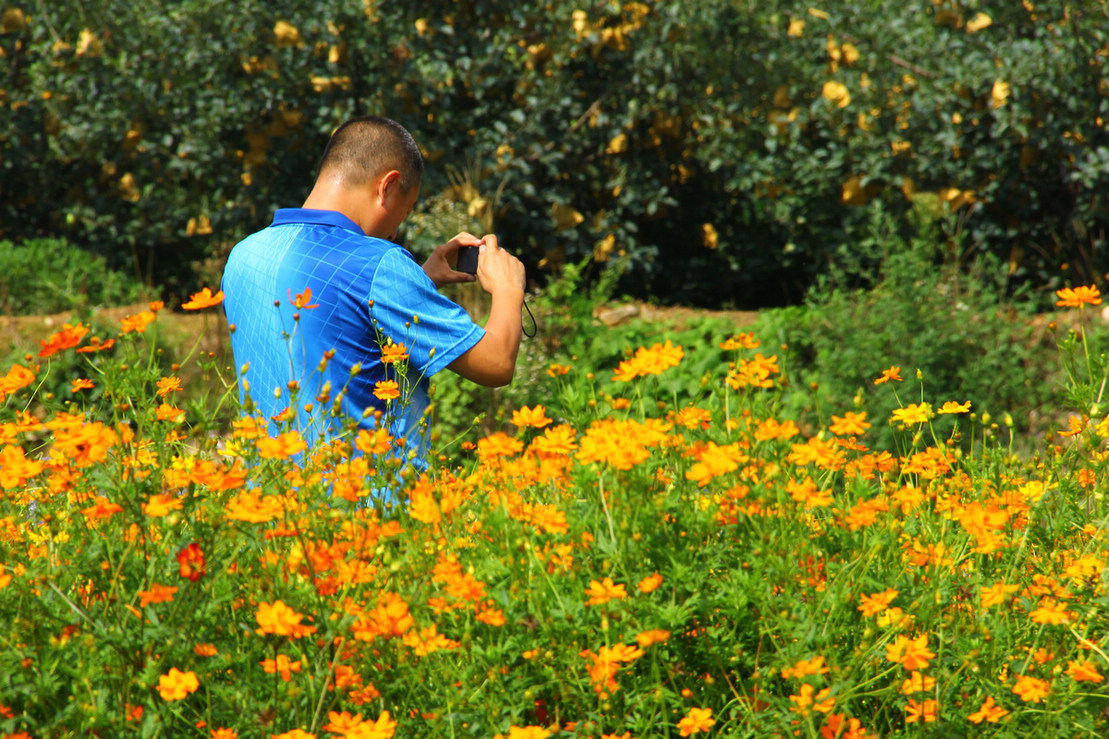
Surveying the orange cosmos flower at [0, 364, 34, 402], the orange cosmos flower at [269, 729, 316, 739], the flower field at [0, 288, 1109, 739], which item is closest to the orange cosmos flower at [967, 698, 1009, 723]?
the flower field at [0, 288, 1109, 739]

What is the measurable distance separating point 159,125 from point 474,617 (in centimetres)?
638

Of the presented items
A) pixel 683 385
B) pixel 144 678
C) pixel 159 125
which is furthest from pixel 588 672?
pixel 159 125

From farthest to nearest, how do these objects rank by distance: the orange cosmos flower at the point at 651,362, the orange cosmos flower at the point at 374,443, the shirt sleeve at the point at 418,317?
1. the shirt sleeve at the point at 418,317
2. the orange cosmos flower at the point at 651,362
3. the orange cosmos flower at the point at 374,443

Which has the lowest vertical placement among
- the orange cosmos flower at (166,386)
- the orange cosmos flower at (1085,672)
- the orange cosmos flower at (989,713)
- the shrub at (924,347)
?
the shrub at (924,347)

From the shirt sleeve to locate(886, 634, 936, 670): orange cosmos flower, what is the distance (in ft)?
4.20

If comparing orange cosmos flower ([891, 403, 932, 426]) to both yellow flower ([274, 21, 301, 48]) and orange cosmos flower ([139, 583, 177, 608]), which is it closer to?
orange cosmos flower ([139, 583, 177, 608])

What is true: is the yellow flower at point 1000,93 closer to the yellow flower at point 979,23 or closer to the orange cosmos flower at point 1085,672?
the yellow flower at point 979,23

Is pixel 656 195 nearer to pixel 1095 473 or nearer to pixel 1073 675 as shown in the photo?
pixel 1095 473

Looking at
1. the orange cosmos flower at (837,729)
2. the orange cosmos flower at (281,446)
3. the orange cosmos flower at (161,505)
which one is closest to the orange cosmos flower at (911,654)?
the orange cosmos flower at (837,729)

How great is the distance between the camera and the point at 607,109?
275 inches

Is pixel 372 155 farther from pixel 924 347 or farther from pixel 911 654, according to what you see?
pixel 924 347

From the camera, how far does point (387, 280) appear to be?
2.53 metres

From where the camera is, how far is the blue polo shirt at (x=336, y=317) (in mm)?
2488

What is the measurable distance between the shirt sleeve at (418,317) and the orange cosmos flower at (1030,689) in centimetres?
142
